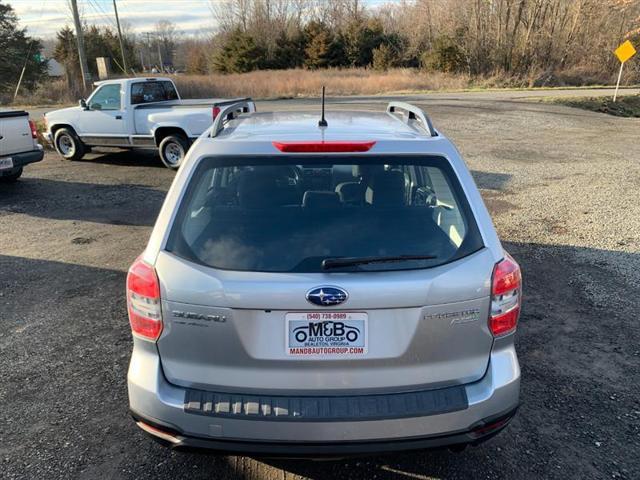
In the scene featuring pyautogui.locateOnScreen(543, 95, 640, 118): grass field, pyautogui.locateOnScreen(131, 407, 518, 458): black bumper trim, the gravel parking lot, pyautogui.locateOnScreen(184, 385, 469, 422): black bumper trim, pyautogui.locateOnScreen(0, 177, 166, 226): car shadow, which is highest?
pyautogui.locateOnScreen(184, 385, 469, 422): black bumper trim

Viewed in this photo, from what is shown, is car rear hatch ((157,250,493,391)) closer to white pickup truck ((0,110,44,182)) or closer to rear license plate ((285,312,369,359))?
rear license plate ((285,312,369,359))

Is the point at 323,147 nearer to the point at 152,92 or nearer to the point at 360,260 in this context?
the point at 360,260

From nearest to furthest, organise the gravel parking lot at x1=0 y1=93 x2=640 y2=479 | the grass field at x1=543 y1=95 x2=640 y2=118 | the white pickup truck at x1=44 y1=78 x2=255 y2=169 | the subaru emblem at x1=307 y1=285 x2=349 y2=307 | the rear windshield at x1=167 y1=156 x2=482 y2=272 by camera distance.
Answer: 1. the subaru emblem at x1=307 y1=285 x2=349 y2=307
2. the rear windshield at x1=167 y1=156 x2=482 y2=272
3. the gravel parking lot at x1=0 y1=93 x2=640 y2=479
4. the white pickup truck at x1=44 y1=78 x2=255 y2=169
5. the grass field at x1=543 y1=95 x2=640 y2=118

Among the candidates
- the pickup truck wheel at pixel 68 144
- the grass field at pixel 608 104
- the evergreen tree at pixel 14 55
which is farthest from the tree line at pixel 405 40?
the pickup truck wheel at pixel 68 144

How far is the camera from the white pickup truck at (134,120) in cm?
1084

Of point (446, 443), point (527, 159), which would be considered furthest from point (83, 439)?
point (527, 159)

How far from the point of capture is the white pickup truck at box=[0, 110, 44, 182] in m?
8.95

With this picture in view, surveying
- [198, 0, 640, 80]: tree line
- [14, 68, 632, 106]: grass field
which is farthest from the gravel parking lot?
[198, 0, 640, 80]: tree line

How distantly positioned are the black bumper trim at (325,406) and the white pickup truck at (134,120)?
9232 mm

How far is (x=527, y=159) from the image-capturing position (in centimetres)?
1195

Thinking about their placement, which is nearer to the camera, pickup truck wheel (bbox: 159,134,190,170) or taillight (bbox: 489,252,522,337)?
taillight (bbox: 489,252,522,337)

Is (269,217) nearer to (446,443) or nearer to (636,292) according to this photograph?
(446,443)

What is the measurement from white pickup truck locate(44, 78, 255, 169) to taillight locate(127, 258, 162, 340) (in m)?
8.87

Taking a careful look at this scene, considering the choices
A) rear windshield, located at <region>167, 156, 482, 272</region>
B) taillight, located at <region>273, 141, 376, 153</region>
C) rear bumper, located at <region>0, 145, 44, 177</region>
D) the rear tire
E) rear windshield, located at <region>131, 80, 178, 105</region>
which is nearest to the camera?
rear windshield, located at <region>167, 156, 482, 272</region>
